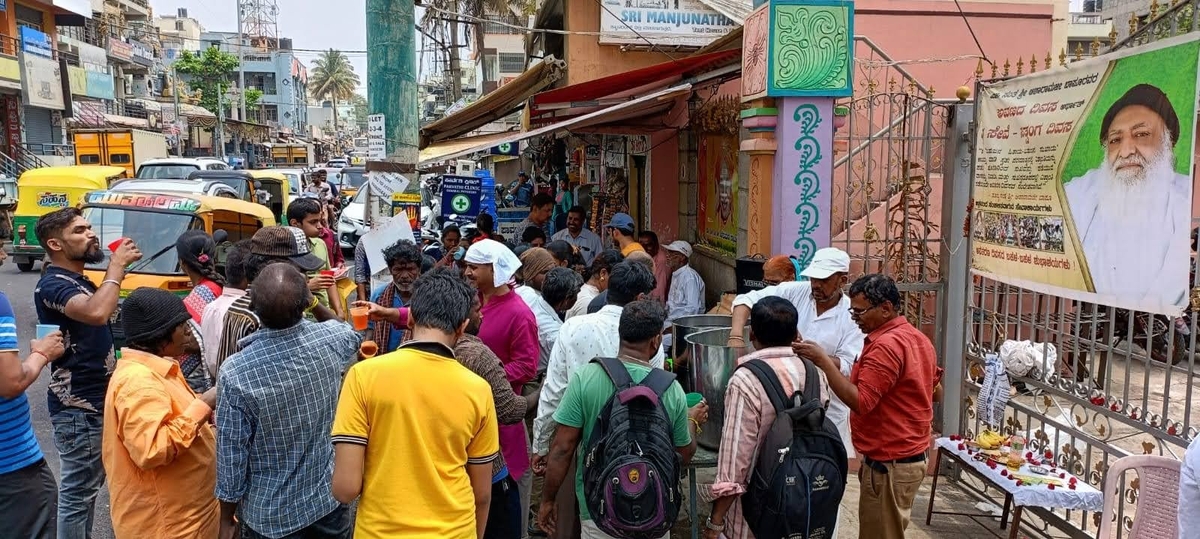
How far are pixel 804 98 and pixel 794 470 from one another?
3.34m

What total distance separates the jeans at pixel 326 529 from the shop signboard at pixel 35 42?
33.9 m

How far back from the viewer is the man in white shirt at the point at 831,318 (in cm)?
434

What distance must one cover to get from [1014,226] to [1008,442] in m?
1.26

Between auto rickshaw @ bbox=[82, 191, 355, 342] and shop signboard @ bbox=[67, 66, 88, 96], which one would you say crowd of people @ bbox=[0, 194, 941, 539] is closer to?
auto rickshaw @ bbox=[82, 191, 355, 342]

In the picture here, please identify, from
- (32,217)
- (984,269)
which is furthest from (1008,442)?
(32,217)

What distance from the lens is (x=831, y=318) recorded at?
4477mm

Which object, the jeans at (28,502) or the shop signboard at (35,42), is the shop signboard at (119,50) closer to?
the shop signboard at (35,42)

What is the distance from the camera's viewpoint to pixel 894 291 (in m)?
3.77

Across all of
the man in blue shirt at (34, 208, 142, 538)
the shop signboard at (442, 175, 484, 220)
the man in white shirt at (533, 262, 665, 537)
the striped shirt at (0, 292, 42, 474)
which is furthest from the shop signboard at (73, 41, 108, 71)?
the man in white shirt at (533, 262, 665, 537)

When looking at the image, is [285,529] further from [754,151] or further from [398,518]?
[754,151]

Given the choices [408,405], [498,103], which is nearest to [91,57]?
[498,103]

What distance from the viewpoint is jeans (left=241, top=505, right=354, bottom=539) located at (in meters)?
2.87

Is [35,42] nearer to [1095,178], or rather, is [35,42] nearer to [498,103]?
[498,103]

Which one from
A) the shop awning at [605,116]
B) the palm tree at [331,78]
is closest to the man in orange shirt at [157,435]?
the shop awning at [605,116]
